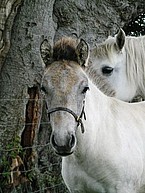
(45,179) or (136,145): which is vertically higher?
(136,145)

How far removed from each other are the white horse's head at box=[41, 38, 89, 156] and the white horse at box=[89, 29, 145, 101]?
5.51 feet

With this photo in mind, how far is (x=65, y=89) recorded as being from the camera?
12.3ft

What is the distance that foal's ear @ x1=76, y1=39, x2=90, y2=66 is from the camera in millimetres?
3969

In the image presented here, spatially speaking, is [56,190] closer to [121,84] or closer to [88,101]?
[121,84]

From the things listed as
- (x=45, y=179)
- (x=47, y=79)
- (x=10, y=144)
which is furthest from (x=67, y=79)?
(x=45, y=179)

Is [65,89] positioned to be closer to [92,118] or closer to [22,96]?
[92,118]

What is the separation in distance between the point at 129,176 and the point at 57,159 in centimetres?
252

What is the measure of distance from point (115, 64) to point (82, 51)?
1.91 metres

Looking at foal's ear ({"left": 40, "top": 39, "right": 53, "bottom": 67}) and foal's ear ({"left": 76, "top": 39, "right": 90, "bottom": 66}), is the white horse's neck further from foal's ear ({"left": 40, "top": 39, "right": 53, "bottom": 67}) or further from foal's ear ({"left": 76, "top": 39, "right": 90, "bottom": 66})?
foal's ear ({"left": 40, "top": 39, "right": 53, "bottom": 67})

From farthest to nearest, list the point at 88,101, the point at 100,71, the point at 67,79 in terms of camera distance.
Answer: the point at 100,71 → the point at 88,101 → the point at 67,79

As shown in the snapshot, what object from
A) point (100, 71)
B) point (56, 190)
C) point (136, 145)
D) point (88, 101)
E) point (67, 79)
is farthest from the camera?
point (56, 190)

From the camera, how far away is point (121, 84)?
5.91m

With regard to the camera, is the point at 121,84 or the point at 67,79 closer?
the point at 67,79

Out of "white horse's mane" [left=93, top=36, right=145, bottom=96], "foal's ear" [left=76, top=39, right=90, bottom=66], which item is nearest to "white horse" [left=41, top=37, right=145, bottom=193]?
"foal's ear" [left=76, top=39, right=90, bottom=66]
